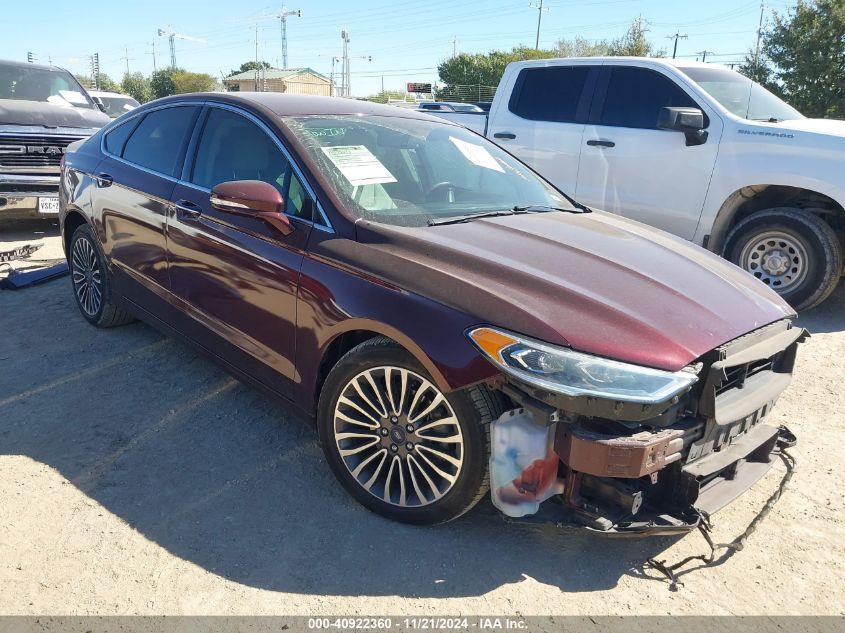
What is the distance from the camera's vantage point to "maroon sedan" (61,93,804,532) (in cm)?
234

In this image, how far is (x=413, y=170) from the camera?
3514 mm

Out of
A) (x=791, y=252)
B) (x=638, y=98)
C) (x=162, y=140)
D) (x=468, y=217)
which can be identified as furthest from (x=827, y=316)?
(x=162, y=140)

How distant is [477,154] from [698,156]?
9.73 ft

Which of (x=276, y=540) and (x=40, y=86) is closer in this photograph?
(x=276, y=540)

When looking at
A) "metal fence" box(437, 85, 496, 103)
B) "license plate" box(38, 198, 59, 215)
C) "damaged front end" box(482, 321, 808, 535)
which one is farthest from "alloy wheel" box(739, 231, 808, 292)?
"metal fence" box(437, 85, 496, 103)

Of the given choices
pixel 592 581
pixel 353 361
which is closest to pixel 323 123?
pixel 353 361

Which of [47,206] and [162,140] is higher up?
[162,140]

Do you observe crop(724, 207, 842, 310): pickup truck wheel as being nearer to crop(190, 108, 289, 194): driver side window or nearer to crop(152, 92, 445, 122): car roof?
crop(152, 92, 445, 122): car roof

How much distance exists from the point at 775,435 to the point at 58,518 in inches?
121

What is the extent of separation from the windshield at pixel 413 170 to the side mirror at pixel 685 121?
229cm

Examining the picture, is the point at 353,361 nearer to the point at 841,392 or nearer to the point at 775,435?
the point at 775,435

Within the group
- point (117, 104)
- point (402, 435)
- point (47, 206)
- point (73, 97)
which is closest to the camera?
point (402, 435)

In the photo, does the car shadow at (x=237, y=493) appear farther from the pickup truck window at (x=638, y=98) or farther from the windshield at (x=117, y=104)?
the windshield at (x=117, y=104)

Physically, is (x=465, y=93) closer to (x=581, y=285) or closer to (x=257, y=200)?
(x=257, y=200)
